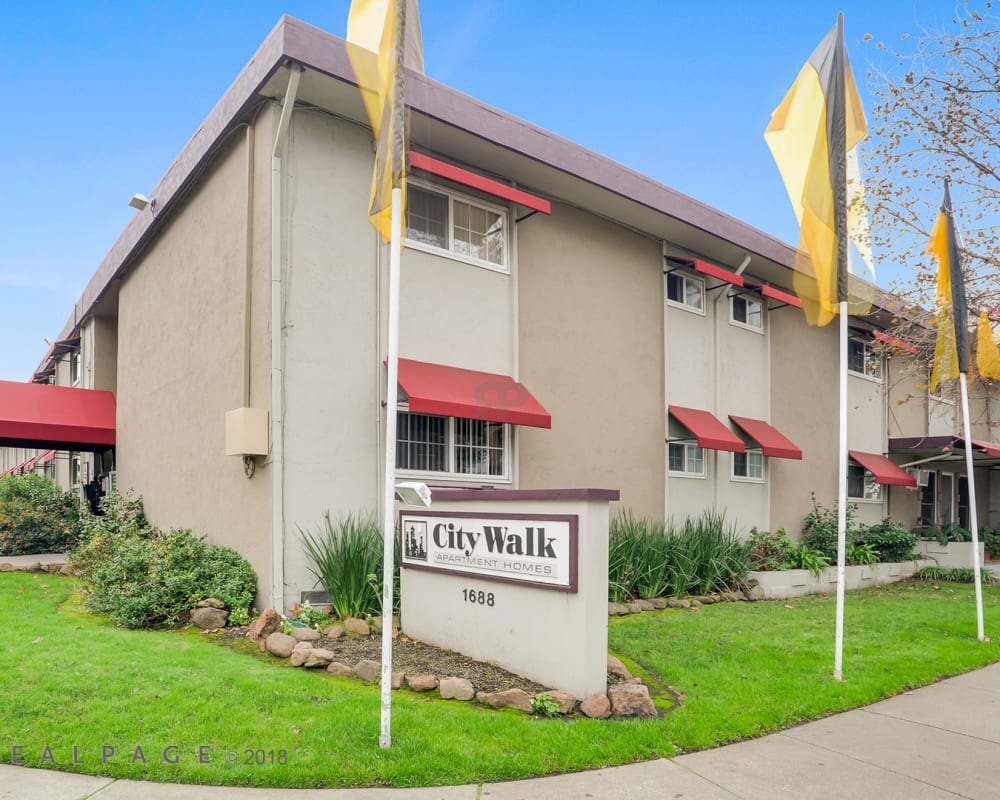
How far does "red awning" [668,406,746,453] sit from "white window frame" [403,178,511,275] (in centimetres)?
444

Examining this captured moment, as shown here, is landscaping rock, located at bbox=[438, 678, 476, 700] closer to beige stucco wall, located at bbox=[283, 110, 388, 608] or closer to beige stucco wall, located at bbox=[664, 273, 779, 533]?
beige stucco wall, located at bbox=[283, 110, 388, 608]

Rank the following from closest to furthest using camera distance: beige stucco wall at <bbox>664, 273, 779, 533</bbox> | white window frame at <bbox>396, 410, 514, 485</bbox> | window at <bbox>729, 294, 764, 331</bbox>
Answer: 1. white window frame at <bbox>396, 410, 514, 485</bbox>
2. beige stucco wall at <bbox>664, 273, 779, 533</bbox>
3. window at <bbox>729, 294, 764, 331</bbox>

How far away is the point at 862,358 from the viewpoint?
19.7 metres

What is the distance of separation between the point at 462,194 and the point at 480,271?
44.7 inches

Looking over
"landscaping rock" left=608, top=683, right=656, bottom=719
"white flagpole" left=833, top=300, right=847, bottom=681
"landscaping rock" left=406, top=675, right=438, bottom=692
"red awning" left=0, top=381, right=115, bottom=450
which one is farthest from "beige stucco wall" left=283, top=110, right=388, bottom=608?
"red awning" left=0, top=381, right=115, bottom=450

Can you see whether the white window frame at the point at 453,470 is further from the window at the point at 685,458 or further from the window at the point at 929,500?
the window at the point at 929,500

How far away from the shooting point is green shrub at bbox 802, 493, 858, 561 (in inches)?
612

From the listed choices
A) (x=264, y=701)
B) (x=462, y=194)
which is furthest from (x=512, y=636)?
(x=462, y=194)

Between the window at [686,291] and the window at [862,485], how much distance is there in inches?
266

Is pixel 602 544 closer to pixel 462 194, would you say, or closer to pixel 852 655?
pixel 852 655

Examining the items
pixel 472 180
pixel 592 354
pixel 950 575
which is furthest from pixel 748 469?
pixel 472 180

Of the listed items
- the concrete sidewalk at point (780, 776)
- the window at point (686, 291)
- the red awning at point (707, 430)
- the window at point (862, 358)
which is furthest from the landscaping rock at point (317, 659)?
the window at point (862, 358)

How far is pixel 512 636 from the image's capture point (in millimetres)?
6941

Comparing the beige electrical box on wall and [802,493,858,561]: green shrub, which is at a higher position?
the beige electrical box on wall
